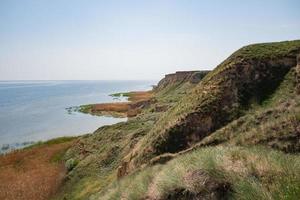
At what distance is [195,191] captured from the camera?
750 cm

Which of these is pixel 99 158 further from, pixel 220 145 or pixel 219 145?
pixel 220 145

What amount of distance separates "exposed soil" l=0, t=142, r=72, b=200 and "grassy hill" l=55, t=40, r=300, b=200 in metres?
1.33

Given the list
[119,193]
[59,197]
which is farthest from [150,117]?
[119,193]

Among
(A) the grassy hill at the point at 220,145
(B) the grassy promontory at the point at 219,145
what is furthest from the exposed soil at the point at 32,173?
(A) the grassy hill at the point at 220,145

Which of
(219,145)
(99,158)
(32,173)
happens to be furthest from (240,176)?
(32,173)

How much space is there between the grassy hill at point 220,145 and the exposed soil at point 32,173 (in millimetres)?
1333

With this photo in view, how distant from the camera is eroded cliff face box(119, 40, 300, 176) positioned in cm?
1725

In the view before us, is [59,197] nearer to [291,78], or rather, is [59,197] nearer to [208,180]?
[291,78]

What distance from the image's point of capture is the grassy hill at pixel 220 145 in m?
6.73

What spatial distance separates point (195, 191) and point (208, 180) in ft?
1.29

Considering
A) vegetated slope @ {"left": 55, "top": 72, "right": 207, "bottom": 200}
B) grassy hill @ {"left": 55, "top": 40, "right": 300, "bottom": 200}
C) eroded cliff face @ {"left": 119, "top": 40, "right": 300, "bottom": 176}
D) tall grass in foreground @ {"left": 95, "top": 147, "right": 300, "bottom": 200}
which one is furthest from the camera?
vegetated slope @ {"left": 55, "top": 72, "right": 207, "bottom": 200}

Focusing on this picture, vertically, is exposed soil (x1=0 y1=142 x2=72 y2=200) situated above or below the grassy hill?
below

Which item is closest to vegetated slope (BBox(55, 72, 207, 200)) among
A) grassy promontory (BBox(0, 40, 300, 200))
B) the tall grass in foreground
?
grassy promontory (BBox(0, 40, 300, 200))

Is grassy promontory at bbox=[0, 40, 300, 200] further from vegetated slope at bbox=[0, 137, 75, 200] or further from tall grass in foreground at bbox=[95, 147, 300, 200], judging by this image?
vegetated slope at bbox=[0, 137, 75, 200]
